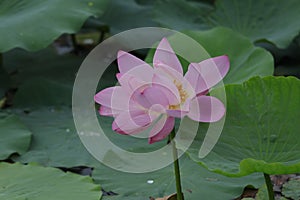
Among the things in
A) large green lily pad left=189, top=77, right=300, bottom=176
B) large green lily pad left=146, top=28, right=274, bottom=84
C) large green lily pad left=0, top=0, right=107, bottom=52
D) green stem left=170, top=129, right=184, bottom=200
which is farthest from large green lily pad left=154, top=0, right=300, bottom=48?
green stem left=170, top=129, right=184, bottom=200

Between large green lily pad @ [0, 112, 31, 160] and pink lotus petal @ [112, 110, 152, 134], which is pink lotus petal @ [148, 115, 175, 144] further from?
large green lily pad @ [0, 112, 31, 160]

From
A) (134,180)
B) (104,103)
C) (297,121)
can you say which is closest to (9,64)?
(134,180)

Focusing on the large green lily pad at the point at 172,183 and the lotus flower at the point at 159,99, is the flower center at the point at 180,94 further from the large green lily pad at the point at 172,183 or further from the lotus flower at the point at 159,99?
the large green lily pad at the point at 172,183

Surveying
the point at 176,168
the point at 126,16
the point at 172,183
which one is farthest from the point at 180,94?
the point at 126,16

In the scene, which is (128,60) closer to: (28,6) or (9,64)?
(28,6)

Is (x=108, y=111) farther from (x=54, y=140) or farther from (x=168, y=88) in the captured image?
(x=54, y=140)

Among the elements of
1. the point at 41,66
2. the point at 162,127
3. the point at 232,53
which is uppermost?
the point at 162,127
